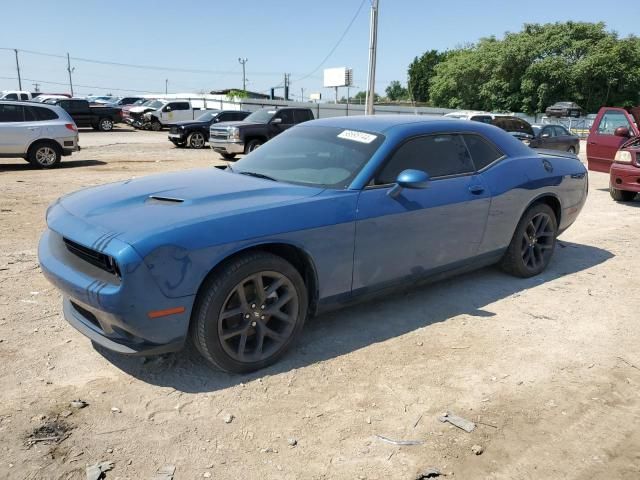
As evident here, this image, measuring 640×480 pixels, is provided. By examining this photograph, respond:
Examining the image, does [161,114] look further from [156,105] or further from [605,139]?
[605,139]

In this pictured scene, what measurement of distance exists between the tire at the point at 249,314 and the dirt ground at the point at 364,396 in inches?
5.9

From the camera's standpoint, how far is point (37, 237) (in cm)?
635

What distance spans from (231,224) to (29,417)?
1.47m

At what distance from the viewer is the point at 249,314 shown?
3271 millimetres

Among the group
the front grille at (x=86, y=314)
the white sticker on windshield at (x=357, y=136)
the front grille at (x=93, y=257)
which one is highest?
the white sticker on windshield at (x=357, y=136)

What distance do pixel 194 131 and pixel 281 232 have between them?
17.5 meters

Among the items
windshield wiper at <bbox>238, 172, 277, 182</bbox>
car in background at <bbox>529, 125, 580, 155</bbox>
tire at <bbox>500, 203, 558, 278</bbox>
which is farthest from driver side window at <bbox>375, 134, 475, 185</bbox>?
car in background at <bbox>529, 125, 580, 155</bbox>

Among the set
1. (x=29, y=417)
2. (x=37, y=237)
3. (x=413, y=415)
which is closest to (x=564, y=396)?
(x=413, y=415)

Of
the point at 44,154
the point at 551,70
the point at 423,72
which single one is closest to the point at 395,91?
the point at 423,72

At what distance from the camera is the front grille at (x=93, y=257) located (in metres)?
2.88

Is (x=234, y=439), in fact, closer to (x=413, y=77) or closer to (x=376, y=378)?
(x=376, y=378)

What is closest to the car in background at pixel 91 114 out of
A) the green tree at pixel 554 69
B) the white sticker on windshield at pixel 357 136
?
the white sticker on windshield at pixel 357 136

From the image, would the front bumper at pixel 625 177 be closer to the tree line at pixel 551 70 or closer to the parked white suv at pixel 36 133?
the parked white suv at pixel 36 133

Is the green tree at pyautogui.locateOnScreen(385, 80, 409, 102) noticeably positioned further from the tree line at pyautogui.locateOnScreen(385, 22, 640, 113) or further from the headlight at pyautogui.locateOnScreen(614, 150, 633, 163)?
the headlight at pyautogui.locateOnScreen(614, 150, 633, 163)
